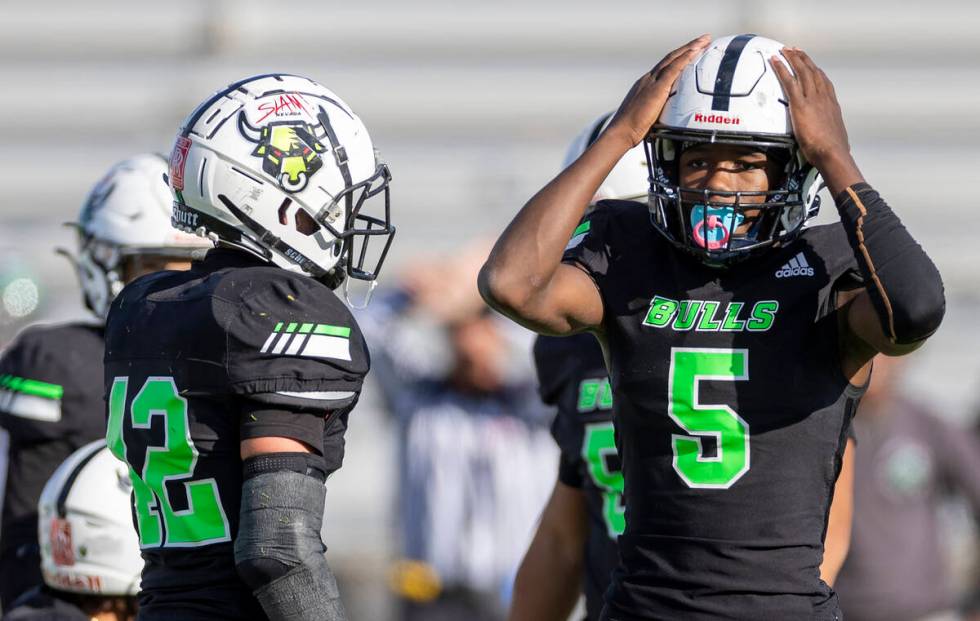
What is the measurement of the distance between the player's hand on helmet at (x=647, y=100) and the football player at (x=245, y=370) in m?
0.54

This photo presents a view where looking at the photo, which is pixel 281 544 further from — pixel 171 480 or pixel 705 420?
pixel 705 420

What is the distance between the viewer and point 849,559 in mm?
5840

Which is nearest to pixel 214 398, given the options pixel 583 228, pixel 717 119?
pixel 583 228

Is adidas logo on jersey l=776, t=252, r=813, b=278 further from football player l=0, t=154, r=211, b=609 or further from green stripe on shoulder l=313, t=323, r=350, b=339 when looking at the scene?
football player l=0, t=154, r=211, b=609

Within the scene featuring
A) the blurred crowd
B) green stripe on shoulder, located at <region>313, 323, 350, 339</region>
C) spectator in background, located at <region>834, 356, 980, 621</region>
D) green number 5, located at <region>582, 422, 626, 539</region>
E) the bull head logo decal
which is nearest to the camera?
green stripe on shoulder, located at <region>313, 323, 350, 339</region>

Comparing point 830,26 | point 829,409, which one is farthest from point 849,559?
point 830,26

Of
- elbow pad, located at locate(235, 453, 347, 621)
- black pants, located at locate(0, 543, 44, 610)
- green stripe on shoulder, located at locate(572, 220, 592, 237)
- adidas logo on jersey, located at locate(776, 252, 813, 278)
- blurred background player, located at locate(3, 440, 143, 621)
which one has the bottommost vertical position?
black pants, located at locate(0, 543, 44, 610)

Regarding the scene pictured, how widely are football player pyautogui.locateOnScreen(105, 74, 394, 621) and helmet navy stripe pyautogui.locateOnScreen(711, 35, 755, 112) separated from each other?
2.31 feet

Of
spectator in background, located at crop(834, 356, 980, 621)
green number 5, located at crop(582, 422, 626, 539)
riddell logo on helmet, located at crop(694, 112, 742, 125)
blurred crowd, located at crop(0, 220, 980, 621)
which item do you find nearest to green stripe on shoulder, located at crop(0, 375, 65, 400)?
green number 5, located at crop(582, 422, 626, 539)

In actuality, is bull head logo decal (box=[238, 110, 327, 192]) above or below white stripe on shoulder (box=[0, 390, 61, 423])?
above

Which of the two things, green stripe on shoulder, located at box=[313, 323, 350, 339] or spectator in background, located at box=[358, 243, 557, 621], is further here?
spectator in background, located at box=[358, 243, 557, 621]

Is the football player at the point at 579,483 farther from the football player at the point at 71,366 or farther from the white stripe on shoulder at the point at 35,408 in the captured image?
the white stripe on shoulder at the point at 35,408

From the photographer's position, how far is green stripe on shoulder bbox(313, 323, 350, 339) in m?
2.61

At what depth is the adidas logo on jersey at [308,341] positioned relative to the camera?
8.41 ft
